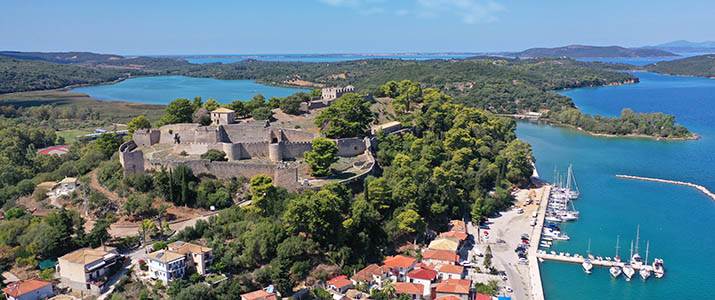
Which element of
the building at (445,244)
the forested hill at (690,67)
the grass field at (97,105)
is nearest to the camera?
the building at (445,244)

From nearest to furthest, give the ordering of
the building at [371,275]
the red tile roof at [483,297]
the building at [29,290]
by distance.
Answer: the building at [29,290] < the red tile roof at [483,297] < the building at [371,275]

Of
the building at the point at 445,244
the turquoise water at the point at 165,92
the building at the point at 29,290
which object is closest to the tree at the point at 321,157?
the building at the point at 445,244

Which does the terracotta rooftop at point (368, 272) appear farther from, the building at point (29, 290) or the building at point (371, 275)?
the building at point (29, 290)

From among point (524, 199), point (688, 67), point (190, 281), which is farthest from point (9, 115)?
point (688, 67)

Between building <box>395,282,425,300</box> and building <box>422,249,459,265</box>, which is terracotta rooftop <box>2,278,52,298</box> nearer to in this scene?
building <box>395,282,425,300</box>

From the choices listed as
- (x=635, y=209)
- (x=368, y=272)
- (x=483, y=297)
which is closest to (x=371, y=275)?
(x=368, y=272)

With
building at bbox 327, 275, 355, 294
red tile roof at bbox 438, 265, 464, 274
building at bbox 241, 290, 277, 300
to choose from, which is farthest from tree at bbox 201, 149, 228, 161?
red tile roof at bbox 438, 265, 464, 274

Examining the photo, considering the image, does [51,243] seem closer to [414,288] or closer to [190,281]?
[190,281]
